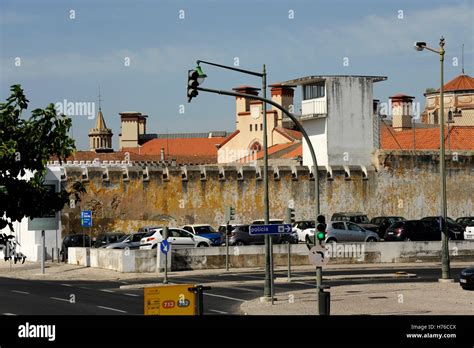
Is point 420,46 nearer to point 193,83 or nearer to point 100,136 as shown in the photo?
point 193,83

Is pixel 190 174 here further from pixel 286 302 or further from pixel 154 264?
pixel 286 302

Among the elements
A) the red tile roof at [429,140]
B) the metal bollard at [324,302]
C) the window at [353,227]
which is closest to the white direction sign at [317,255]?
the metal bollard at [324,302]

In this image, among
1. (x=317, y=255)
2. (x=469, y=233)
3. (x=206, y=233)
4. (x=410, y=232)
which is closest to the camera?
(x=317, y=255)

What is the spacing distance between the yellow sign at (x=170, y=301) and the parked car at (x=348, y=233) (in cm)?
3366

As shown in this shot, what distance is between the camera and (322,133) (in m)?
73.5

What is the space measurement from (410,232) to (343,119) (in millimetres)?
18318

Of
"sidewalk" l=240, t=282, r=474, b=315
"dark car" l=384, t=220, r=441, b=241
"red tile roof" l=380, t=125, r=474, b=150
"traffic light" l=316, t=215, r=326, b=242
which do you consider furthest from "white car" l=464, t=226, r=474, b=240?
"traffic light" l=316, t=215, r=326, b=242

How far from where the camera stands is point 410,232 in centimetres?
5634

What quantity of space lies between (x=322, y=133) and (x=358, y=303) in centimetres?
4193

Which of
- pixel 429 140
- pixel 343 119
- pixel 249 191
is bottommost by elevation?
pixel 249 191

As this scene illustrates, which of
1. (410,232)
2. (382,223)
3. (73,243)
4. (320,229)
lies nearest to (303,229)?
(382,223)

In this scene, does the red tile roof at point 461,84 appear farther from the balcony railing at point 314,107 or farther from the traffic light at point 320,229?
the traffic light at point 320,229

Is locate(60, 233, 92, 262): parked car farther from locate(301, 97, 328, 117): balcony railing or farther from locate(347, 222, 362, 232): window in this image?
locate(301, 97, 328, 117): balcony railing
